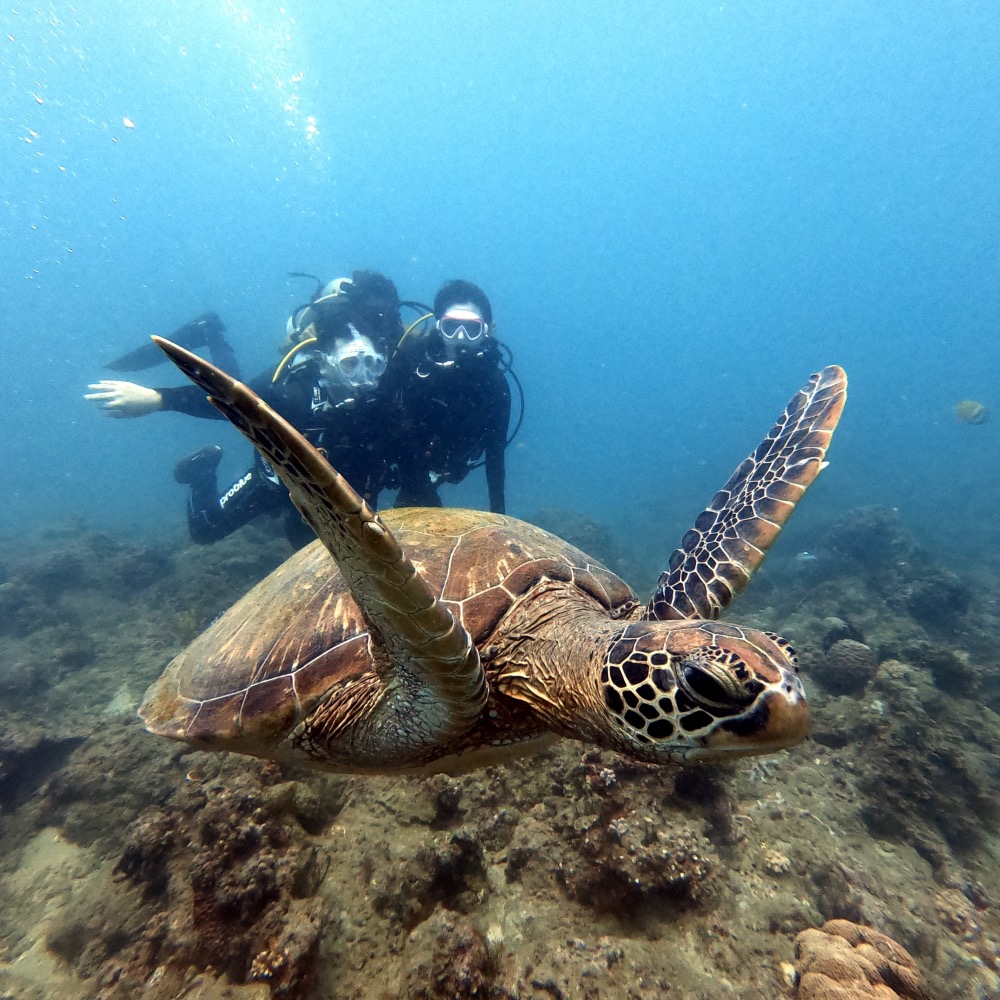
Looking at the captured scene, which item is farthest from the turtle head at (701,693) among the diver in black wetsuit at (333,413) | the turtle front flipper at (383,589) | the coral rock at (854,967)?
the diver in black wetsuit at (333,413)

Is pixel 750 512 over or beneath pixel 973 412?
over

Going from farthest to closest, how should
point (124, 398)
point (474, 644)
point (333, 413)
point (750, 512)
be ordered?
point (333, 413) → point (124, 398) → point (750, 512) → point (474, 644)

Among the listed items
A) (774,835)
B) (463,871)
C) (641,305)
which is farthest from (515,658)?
(641,305)

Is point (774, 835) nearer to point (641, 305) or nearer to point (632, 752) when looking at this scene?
point (632, 752)

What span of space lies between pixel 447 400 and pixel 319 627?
178 inches

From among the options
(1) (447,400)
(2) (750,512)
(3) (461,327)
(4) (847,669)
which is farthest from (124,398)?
(4) (847,669)

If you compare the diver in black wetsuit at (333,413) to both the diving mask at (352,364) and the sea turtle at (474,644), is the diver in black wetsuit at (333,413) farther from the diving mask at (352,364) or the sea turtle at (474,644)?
the sea turtle at (474,644)

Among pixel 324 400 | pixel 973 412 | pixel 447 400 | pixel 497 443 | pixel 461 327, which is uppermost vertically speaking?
pixel 461 327

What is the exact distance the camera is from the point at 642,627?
6.07 ft

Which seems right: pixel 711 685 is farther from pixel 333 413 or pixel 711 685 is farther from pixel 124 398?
pixel 124 398

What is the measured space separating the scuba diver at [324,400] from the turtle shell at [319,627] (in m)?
3.41

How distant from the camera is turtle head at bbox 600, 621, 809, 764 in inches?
55.4

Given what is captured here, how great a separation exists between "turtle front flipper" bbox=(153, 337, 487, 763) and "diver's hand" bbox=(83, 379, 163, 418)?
592 cm

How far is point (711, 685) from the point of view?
146 cm
